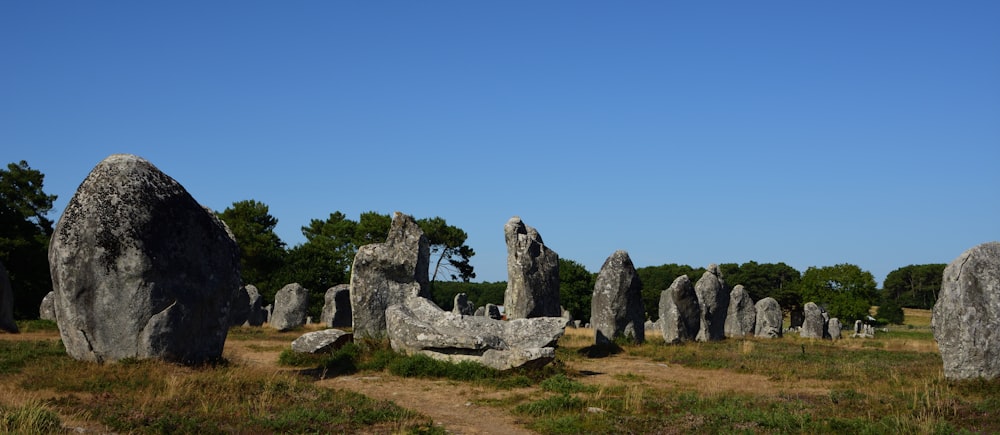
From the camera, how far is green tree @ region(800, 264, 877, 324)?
63.9 metres

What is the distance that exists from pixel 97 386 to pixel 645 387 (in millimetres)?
9519

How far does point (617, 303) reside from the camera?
25391 millimetres

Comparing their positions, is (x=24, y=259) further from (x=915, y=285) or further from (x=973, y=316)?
(x=915, y=285)

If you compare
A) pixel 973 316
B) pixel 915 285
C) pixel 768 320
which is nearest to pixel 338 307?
pixel 768 320

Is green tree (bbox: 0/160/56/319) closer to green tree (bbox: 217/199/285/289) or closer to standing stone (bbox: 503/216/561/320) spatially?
green tree (bbox: 217/199/285/289)

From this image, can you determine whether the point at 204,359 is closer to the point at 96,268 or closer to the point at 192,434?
the point at 96,268

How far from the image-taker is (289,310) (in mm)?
33594

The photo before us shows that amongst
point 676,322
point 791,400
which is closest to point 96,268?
point 791,400

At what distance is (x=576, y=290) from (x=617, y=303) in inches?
1561

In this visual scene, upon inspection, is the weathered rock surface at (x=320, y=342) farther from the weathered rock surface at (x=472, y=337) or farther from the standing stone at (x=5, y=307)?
the standing stone at (x=5, y=307)

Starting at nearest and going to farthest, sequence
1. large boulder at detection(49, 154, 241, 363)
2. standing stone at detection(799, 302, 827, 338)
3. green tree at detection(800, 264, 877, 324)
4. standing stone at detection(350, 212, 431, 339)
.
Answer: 1. large boulder at detection(49, 154, 241, 363)
2. standing stone at detection(350, 212, 431, 339)
3. standing stone at detection(799, 302, 827, 338)
4. green tree at detection(800, 264, 877, 324)

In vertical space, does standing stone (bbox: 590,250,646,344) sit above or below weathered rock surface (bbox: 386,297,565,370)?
above

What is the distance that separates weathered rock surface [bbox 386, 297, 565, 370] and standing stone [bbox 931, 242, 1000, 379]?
24.4 feet

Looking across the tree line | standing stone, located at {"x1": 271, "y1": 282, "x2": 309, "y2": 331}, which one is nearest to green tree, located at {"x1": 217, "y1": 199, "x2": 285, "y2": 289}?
the tree line
